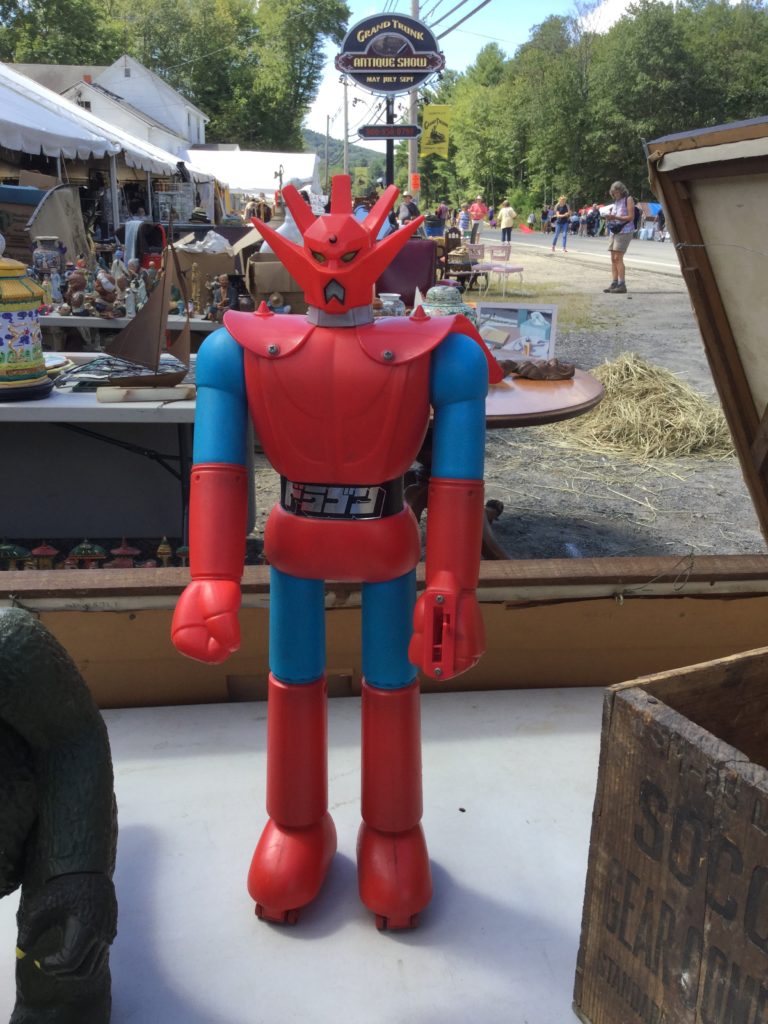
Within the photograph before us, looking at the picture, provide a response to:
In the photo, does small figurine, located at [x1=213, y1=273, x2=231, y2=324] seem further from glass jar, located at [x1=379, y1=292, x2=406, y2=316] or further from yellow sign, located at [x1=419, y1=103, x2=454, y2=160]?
yellow sign, located at [x1=419, y1=103, x2=454, y2=160]

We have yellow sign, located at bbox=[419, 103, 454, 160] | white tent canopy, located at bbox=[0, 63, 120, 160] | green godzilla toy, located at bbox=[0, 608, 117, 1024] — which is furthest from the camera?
yellow sign, located at bbox=[419, 103, 454, 160]

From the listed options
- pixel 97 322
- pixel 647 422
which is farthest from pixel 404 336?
pixel 647 422

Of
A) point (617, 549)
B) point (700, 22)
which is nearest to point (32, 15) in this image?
point (700, 22)

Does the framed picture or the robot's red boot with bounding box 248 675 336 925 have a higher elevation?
the framed picture

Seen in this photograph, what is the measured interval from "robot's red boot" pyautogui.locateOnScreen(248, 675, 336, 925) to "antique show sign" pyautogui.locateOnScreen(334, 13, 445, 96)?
12530 millimetres

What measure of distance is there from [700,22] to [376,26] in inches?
1407

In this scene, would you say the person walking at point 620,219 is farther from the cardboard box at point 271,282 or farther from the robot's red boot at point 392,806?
the robot's red boot at point 392,806

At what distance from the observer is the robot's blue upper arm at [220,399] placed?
1.50 m

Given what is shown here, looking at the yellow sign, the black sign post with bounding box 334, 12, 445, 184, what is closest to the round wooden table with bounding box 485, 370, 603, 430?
the black sign post with bounding box 334, 12, 445, 184

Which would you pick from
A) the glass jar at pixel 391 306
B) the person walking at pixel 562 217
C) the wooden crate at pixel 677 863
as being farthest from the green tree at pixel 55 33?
the wooden crate at pixel 677 863

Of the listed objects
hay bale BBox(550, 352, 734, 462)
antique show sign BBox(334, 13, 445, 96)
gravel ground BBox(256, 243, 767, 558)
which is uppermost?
antique show sign BBox(334, 13, 445, 96)

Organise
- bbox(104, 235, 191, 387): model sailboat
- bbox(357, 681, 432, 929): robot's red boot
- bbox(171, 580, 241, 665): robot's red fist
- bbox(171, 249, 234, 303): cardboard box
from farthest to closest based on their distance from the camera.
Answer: bbox(171, 249, 234, 303): cardboard box → bbox(104, 235, 191, 387): model sailboat → bbox(357, 681, 432, 929): robot's red boot → bbox(171, 580, 241, 665): robot's red fist

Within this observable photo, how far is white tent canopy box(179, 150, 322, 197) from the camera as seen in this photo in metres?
27.4

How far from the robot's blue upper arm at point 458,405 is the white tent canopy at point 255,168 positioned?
27.5 metres
